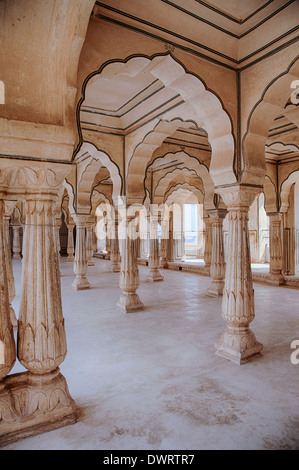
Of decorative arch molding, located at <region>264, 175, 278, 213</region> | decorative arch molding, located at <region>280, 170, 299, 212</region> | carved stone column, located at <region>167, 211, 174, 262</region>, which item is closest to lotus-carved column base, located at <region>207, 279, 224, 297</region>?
decorative arch molding, located at <region>264, 175, 278, 213</region>

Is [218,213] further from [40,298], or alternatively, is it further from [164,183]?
[40,298]

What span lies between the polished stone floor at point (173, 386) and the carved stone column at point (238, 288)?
260mm

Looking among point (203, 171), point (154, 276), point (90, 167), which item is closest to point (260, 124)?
point (203, 171)

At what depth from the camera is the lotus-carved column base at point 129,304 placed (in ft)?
22.3

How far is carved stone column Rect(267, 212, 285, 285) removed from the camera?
1038 centimetres

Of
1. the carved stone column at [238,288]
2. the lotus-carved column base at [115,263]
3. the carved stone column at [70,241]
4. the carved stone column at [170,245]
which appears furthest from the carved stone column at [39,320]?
the carved stone column at [70,241]

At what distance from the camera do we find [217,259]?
8.76 m

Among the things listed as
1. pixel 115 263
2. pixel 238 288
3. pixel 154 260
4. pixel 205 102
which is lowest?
pixel 115 263

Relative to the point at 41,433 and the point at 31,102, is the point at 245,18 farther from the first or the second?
the point at 41,433

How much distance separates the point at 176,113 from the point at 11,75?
379cm

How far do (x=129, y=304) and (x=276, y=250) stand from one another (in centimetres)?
615

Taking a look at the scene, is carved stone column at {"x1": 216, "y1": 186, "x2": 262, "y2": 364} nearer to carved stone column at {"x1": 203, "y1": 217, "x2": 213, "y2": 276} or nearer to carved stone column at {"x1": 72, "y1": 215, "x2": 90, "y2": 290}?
carved stone column at {"x1": 72, "y1": 215, "x2": 90, "y2": 290}

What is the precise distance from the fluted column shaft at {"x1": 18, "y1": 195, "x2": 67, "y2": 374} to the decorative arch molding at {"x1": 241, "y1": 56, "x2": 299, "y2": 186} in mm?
2764

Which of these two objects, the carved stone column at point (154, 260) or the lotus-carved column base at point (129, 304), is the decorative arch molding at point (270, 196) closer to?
the carved stone column at point (154, 260)
